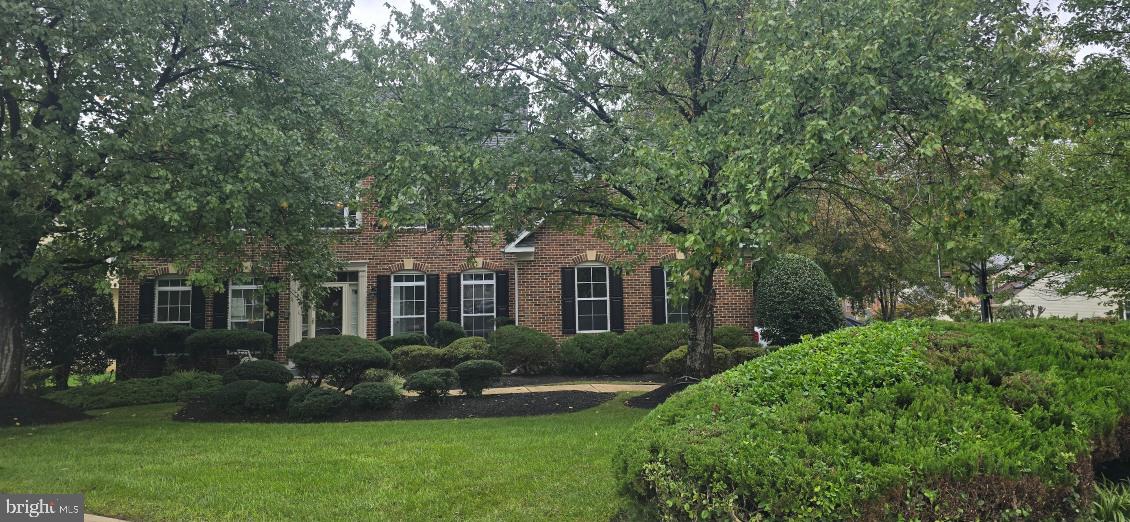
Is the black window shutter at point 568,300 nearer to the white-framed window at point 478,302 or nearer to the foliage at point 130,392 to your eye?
the white-framed window at point 478,302

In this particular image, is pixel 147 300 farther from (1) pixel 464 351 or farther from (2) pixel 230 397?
(2) pixel 230 397

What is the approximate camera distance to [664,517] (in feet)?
12.6

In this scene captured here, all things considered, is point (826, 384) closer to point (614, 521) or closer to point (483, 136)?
point (614, 521)

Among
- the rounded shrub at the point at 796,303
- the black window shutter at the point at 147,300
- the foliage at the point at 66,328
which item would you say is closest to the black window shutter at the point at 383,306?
the black window shutter at the point at 147,300

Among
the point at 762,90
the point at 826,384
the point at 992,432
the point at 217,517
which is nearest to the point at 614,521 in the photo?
the point at 826,384

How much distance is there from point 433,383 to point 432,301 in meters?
7.47

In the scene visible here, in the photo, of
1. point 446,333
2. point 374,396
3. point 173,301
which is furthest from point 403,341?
point 374,396

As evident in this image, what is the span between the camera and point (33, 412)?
35.0 feet

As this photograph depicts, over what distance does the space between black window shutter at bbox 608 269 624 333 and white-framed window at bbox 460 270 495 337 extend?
120 inches

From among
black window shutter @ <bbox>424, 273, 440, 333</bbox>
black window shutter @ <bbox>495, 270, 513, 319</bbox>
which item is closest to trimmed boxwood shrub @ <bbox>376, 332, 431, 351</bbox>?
black window shutter @ <bbox>424, 273, 440, 333</bbox>

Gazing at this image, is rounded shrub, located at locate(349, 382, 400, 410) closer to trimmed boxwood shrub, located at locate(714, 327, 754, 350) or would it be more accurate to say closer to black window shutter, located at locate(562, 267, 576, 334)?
black window shutter, located at locate(562, 267, 576, 334)

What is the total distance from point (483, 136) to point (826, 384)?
6560mm

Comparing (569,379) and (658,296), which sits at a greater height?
(658,296)

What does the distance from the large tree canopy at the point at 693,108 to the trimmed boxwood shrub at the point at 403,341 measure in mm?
6815
